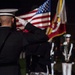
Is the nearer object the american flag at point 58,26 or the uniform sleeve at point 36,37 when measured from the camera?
the uniform sleeve at point 36,37

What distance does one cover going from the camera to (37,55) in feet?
20.2

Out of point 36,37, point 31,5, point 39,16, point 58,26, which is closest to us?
point 36,37

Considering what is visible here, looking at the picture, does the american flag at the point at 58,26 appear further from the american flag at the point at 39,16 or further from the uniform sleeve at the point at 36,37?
the uniform sleeve at the point at 36,37

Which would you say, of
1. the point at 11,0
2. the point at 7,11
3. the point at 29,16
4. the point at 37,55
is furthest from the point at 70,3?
the point at 7,11

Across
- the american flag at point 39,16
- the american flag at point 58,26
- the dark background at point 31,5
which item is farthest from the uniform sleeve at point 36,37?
the dark background at point 31,5

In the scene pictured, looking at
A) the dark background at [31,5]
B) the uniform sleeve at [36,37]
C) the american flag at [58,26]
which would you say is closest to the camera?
the uniform sleeve at [36,37]

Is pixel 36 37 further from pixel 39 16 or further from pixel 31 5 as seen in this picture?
pixel 31 5

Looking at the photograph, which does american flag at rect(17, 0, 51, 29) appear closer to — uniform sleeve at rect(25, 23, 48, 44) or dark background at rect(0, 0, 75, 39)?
uniform sleeve at rect(25, 23, 48, 44)

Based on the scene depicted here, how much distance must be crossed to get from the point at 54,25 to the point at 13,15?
16.6 feet

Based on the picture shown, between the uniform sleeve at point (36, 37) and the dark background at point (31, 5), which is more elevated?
the dark background at point (31, 5)

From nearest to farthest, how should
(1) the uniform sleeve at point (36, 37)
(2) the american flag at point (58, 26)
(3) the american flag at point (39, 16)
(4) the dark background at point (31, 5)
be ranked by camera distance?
(1) the uniform sleeve at point (36, 37), (3) the american flag at point (39, 16), (2) the american flag at point (58, 26), (4) the dark background at point (31, 5)

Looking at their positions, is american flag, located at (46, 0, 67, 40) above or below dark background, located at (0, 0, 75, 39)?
below

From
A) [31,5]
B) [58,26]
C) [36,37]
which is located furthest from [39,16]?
[31,5]

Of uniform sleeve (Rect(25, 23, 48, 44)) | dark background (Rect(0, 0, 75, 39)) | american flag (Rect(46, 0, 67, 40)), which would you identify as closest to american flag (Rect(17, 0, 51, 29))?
american flag (Rect(46, 0, 67, 40))
